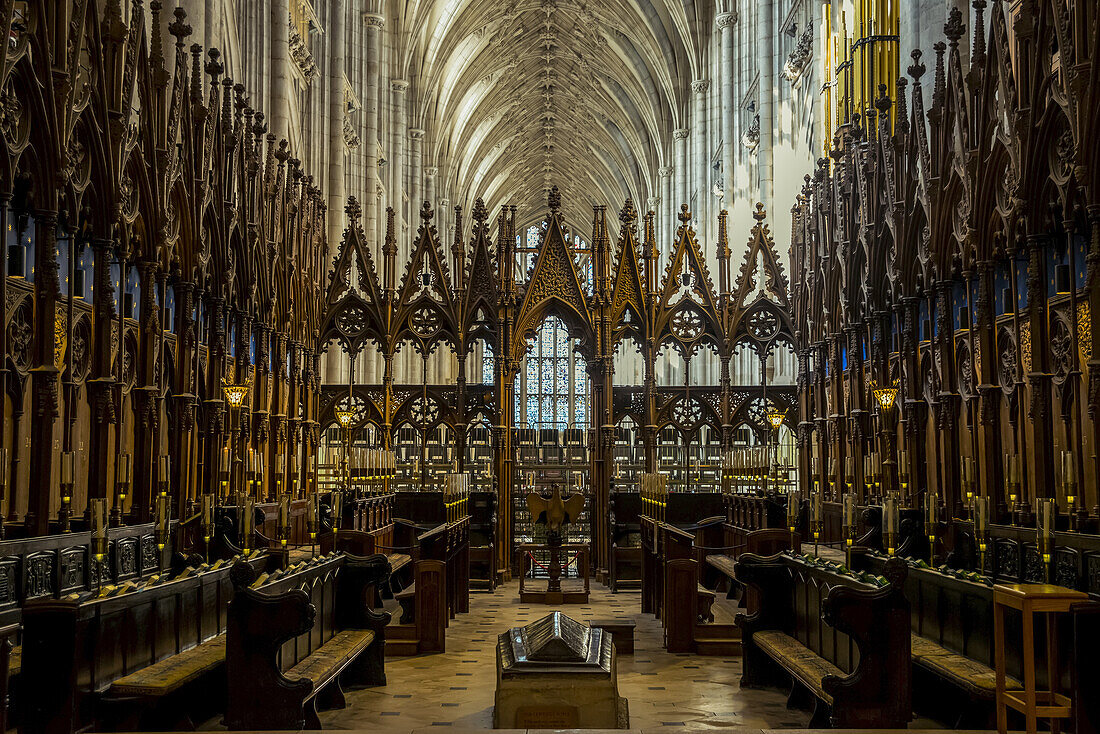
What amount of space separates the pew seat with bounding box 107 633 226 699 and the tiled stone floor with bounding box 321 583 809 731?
3.14 ft

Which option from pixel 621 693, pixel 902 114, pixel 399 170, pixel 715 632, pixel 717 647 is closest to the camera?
pixel 621 693

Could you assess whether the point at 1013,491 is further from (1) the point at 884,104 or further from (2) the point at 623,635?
(1) the point at 884,104

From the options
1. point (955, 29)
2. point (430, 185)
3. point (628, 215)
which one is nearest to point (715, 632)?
point (955, 29)

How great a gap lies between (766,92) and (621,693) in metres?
21.6

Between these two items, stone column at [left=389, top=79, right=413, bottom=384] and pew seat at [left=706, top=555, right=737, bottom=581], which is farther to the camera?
stone column at [left=389, top=79, right=413, bottom=384]

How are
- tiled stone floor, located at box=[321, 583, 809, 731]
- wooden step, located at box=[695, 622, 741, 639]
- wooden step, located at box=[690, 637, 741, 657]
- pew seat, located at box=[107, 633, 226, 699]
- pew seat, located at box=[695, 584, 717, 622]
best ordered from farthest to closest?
pew seat, located at box=[695, 584, 717, 622], wooden step, located at box=[695, 622, 741, 639], wooden step, located at box=[690, 637, 741, 657], tiled stone floor, located at box=[321, 583, 809, 731], pew seat, located at box=[107, 633, 226, 699]

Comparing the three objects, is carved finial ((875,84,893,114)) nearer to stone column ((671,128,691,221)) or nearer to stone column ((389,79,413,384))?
stone column ((389,79,413,384))

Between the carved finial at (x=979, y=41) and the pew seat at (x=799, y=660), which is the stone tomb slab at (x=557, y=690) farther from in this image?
the carved finial at (x=979, y=41)

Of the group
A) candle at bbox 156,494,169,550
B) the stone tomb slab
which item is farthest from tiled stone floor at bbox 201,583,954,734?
candle at bbox 156,494,169,550

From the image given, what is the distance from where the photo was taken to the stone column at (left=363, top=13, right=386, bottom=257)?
31.2 meters

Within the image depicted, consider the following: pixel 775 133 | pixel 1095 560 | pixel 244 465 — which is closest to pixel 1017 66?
pixel 1095 560

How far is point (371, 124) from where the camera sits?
3231 centimetres

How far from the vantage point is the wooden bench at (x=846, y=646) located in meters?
6.18

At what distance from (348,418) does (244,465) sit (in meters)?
3.75
